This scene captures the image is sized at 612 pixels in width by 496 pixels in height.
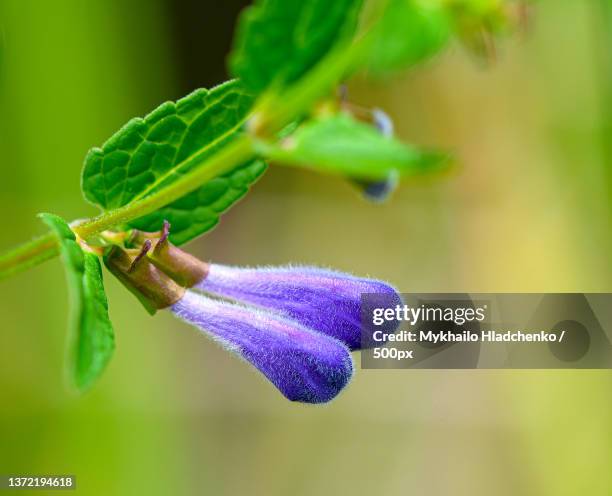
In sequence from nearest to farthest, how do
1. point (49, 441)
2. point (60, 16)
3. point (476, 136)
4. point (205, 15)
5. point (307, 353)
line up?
point (307, 353) < point (49, 441) < point (60, 16) < point (205, 15) < point (476, 136)

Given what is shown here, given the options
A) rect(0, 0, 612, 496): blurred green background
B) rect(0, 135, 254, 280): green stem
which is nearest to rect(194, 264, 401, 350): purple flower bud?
rect(0, 135, 254, 280): green stem

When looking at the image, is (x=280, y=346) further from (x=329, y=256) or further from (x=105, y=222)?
(x=329, y=256)

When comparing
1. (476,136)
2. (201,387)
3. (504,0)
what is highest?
(476,136)

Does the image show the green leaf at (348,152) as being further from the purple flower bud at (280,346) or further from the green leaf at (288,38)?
the purple flower bud at (280,346)

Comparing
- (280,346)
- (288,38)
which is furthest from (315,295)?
(288,38)

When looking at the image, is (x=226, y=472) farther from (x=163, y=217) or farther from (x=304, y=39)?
(x=304, y=39)

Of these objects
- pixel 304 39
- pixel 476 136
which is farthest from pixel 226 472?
pixel 304 39

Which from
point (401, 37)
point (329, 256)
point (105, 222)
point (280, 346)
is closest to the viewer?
point (401, 37)
